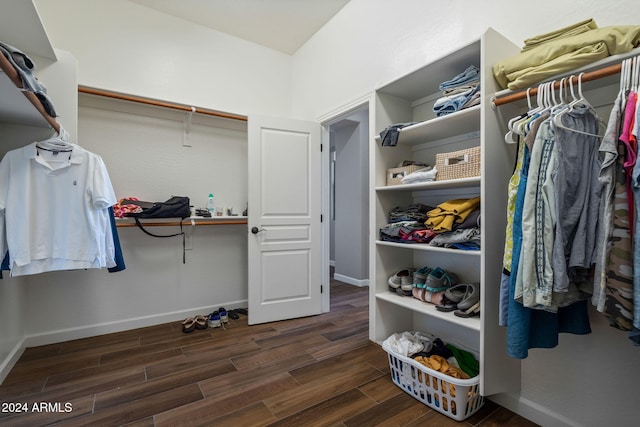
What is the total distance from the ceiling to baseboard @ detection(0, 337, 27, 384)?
2.97 meters

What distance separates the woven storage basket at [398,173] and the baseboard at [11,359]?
280 centimetres

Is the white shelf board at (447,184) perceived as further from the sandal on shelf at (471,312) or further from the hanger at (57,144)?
the hanger at (57,144)

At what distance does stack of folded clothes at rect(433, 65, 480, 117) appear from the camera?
161cm

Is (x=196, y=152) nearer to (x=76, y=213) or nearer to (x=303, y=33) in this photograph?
(x=76, y=213)

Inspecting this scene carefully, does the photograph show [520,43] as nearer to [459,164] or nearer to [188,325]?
[459,164]

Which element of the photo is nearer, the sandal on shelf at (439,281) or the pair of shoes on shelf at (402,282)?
the sandal on shelf at (439,281)

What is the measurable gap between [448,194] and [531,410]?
1278 millimetres

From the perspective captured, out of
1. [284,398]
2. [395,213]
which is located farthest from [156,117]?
[284,398]

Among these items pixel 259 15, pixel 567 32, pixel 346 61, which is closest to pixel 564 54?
pixel 567 32

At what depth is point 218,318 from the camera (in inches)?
110

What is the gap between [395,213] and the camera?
7.02 ft

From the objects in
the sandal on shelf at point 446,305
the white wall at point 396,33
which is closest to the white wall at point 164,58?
the white wall at point 396,33

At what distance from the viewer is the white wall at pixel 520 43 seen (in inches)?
51.8

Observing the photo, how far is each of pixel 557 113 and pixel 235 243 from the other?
284 centimetres
